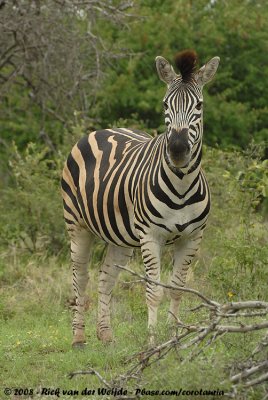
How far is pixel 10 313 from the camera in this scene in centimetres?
920

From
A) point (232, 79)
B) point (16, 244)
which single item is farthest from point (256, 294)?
point (232, 79)

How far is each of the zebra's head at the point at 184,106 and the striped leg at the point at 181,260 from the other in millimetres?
700

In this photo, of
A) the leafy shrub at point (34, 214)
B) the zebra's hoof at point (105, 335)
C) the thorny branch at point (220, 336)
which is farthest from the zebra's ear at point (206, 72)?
the leafy shrub at point (34, 214)

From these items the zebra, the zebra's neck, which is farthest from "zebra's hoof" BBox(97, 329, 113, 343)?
the zebra's neck

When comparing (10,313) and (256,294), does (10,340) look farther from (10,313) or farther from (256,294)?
(256,294)

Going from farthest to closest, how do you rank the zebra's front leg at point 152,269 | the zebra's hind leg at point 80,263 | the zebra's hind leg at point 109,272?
the zebra's hind leg at point 109,272, the zebra's hind leg at point 80,263, the zebra's front leg at point 152,269

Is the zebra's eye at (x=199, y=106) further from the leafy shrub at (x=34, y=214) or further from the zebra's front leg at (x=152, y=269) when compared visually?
the leafy shrub at (x=34, y=214)

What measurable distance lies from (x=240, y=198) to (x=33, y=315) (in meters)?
3.00

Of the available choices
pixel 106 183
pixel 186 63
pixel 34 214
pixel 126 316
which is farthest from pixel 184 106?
pixel 34 214

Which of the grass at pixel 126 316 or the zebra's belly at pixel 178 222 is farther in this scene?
the zebra's belly at pixel 178 222

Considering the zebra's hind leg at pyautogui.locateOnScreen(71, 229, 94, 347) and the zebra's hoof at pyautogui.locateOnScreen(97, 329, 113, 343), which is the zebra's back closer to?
the zebra's hind leg at pyautogui.locateOnScreen(71, 229, 94, 347)

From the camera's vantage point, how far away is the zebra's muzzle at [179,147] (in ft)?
21.6

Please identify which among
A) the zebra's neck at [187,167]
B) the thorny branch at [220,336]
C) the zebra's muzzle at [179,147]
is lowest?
the thorny branch at [220,336]

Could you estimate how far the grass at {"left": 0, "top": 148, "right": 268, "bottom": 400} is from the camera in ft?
17.8
